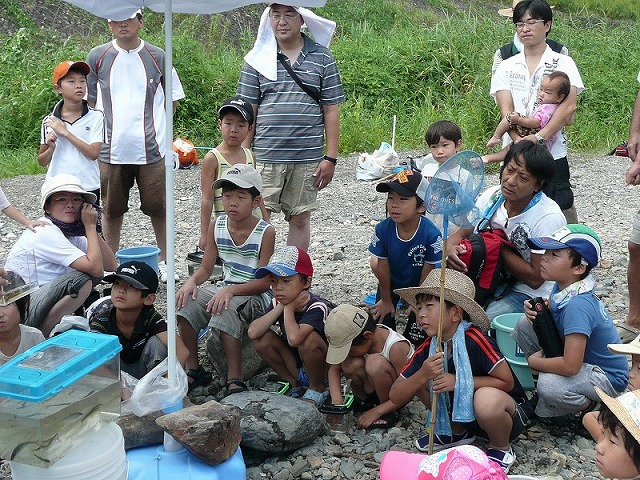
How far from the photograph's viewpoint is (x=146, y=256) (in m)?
5.30

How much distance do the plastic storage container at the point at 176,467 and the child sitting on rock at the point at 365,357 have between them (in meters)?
0.77

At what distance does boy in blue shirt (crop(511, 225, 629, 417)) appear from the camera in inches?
150

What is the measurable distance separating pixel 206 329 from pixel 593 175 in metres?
6.77

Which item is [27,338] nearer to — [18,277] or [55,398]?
[18,277]

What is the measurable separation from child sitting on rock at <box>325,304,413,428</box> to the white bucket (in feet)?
4.19

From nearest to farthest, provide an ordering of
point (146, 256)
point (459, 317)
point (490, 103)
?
point (459, 317)
point (146, 256)
point (490, 103)

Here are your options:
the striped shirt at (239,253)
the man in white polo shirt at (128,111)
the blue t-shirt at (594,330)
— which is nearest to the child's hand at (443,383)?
the blue t-shirt at (594,330)

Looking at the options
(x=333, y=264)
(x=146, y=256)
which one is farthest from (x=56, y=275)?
(x=333, y=264)

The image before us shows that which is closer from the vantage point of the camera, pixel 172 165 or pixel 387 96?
pixel 172 165

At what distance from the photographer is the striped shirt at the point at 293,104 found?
546 centimetres

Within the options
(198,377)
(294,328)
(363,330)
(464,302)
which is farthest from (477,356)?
(198,377)

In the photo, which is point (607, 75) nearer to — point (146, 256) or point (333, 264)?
point (333, 264)

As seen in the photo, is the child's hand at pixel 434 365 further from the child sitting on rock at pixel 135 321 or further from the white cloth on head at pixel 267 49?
the white cloth on head at pixel 267 49

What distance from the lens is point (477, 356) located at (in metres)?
3.76
